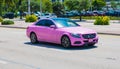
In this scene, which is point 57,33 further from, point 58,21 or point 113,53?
point 113,53

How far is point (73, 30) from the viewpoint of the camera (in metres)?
15.5

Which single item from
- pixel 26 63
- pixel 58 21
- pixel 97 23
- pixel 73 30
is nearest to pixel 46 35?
pixel 58 21

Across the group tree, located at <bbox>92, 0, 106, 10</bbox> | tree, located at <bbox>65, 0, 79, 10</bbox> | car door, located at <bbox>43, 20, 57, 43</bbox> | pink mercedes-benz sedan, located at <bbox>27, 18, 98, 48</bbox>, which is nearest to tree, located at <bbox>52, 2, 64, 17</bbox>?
tree, located at <bbox>65, 0, 79, 10</bbox>

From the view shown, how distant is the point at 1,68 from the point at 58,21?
22.1 feet

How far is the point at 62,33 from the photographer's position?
15.7 m

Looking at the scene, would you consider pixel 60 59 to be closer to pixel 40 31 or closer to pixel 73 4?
pixel 40 31

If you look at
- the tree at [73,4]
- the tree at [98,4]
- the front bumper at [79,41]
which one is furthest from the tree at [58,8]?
the front bumper at [79,41]

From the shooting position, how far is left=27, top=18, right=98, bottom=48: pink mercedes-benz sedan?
15.2 m

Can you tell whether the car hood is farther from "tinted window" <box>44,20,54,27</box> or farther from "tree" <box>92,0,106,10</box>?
"tree" <box>92,0,106,10</box>

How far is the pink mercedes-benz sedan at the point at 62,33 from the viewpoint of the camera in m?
15.2

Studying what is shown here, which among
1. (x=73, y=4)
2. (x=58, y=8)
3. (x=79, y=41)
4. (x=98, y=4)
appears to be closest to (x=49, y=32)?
(x=79, y=41)

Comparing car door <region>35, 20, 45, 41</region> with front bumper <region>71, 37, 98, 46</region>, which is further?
car door <region>35, 20, 45, 41</region>

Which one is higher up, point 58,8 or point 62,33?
point 62,33

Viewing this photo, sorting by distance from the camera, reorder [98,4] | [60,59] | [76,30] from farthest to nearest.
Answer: [98,4]
[76,30]
[60,59]
